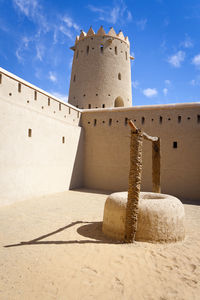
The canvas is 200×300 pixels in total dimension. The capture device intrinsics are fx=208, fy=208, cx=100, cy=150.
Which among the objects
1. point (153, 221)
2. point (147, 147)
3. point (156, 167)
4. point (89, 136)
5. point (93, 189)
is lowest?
point (93, 189)

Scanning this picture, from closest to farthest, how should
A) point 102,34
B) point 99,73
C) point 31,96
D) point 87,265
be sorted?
point 87,265 → point 31,96 → point 99,73 → point 102,34

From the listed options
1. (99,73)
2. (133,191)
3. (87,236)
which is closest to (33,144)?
(87,236)

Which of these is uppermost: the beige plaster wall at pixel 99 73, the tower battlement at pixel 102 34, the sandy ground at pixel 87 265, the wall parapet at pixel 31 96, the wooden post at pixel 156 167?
the tower battlement at pixel 102 34

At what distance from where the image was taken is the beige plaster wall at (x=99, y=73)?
15.4 m

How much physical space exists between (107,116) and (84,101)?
3606 millimetres

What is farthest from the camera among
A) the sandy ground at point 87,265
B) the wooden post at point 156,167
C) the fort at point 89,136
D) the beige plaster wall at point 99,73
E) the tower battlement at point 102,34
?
the tower battlement at point 102,34

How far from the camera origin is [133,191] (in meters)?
4.88

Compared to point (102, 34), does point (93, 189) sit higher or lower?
lower

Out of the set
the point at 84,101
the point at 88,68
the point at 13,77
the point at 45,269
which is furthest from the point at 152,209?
the point at 88,68

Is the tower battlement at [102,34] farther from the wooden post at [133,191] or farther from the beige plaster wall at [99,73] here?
the wooden post at [133,191]

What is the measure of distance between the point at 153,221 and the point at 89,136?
899 cm

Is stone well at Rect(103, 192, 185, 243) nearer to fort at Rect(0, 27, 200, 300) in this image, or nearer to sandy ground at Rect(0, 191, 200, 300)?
fort at Rect(0, 27, 200, 300)

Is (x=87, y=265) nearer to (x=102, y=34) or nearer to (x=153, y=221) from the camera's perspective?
(x=153, y=221)

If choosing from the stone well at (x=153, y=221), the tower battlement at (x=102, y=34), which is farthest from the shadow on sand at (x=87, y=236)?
the tower battlement at (x=102, y=34)
